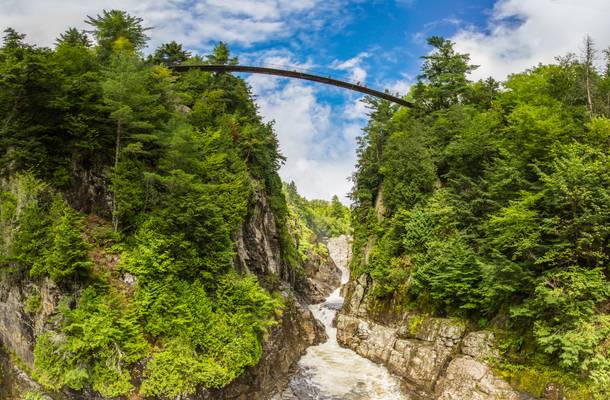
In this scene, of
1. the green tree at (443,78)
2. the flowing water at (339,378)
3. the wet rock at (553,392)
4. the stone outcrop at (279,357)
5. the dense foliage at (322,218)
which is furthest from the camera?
the dense foliage at (322,218)

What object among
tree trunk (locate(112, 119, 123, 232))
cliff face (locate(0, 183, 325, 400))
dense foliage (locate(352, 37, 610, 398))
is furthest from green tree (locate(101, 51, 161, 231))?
dense foliage (locate(352, 37, 610, 398))

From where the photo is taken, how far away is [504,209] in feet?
59.2

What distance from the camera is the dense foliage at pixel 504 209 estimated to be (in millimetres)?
15516

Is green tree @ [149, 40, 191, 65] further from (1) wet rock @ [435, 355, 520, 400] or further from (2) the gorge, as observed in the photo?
(1) wet rock @ [435, 355, 520, 400]

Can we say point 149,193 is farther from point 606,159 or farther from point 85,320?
point 606,159

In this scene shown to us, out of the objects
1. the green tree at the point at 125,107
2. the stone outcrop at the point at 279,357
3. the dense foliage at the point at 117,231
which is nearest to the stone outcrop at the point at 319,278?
the stone outcrop at the point at 279,357

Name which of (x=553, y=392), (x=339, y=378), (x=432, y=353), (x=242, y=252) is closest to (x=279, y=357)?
(x=339, y=378)

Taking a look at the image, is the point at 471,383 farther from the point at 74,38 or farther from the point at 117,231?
the point at 74,38

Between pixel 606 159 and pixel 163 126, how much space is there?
2286 centimetres

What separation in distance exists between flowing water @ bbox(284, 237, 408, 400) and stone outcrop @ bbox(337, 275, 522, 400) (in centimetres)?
79

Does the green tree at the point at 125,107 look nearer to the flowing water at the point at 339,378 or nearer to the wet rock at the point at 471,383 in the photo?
the flowing water at the point at 339,378

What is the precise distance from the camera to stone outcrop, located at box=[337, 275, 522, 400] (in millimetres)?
17875

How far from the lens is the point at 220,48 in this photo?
35844mm

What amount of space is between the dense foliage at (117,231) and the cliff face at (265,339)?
0.49m
